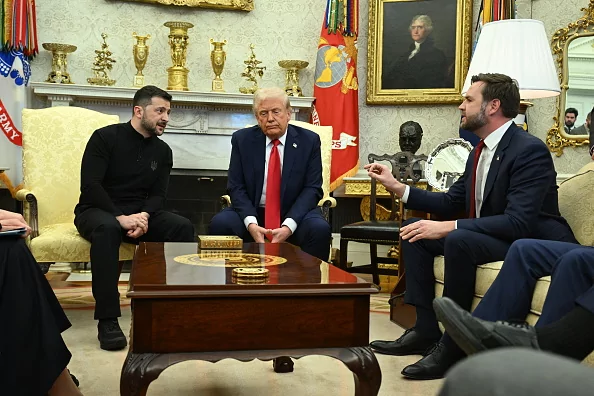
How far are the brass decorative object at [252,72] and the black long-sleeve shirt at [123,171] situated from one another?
204cm

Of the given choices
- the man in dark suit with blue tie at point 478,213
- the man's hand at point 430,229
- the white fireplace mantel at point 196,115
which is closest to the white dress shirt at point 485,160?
the man in dark suit with blue tie at point 478,213

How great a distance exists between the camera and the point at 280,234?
3629 millimetres

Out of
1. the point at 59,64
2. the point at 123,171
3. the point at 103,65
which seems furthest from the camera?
the point at 103,65

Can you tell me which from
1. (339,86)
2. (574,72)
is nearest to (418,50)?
(339,86)

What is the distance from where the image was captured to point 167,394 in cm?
252

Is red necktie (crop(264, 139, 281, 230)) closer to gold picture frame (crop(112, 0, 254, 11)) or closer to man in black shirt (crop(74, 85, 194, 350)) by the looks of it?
man in black shirt (crop(74, 85, 194, 350))

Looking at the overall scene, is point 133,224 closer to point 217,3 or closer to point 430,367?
point 430,367

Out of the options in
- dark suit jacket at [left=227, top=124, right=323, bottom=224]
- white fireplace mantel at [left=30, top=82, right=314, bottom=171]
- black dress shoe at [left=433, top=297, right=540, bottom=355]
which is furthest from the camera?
white fireplace mantel at [left=30, top=82, right=314, bottom=171]

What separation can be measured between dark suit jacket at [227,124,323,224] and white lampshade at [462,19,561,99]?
3.20ft

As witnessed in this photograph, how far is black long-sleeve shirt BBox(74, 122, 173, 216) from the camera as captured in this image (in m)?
3.71

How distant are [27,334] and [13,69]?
3.97m

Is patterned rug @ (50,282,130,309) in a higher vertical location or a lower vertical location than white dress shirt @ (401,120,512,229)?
lower

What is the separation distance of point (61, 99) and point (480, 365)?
5.53 metres

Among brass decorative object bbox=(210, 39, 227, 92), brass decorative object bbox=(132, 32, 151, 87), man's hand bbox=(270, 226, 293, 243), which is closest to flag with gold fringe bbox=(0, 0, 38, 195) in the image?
brass decorative object bbox=(132, 32, 151, 87)
